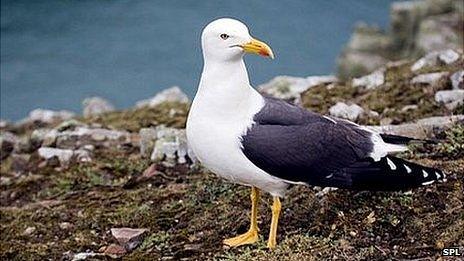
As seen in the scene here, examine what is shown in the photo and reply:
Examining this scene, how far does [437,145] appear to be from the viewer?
6.59m

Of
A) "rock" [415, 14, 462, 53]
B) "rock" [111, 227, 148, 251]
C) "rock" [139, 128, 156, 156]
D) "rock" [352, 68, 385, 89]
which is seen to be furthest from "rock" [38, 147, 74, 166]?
"rock" [415, 14, 462, 53]

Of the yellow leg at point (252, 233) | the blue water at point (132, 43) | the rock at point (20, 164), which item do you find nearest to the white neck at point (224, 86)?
the yellow leg at point (252, 233)

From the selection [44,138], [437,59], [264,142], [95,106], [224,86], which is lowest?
[95,106]

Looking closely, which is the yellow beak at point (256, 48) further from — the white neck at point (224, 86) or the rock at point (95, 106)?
the rock at point (95, 106)

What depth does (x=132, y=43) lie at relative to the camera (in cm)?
2000

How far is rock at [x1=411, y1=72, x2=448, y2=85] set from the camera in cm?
893

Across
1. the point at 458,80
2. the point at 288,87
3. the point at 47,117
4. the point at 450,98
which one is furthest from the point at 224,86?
the point at 47,117

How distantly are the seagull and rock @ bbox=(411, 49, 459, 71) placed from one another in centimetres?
464

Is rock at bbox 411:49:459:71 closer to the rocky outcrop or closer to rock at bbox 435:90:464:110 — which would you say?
rock at bbox 435:90:464:110

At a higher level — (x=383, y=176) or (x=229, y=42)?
(x=229, y=42)

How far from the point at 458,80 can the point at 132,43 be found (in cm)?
1228

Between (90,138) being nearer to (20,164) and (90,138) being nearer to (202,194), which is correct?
(20,164)

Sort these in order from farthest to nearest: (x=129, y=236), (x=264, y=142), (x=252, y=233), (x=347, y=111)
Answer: (x=347, y=111) < (x=129, y=236) < (x=252, y=233) < (x=264, y=142)

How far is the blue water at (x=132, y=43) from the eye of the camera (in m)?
18.6
